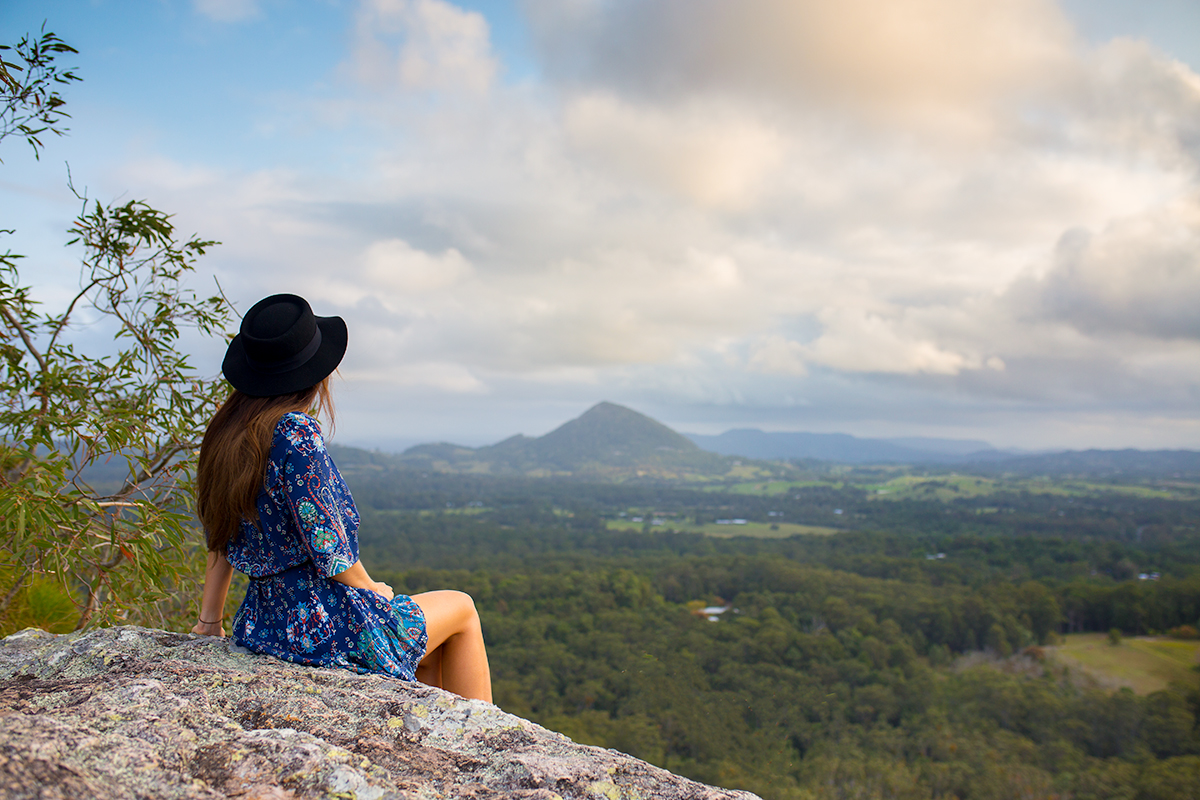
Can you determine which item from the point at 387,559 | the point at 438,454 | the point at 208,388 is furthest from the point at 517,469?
the point at 208,388

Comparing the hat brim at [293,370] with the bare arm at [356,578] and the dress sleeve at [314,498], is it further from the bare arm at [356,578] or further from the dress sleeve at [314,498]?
the bare arm at [356,578]

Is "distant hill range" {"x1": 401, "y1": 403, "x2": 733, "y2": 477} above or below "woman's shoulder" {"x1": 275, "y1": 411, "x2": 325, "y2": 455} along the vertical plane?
below

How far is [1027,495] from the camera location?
11419 centimetres

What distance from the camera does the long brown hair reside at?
7.27 ft

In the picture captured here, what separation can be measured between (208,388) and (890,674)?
3884 centimetres

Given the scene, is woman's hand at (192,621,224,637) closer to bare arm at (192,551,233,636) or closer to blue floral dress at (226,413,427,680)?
bare arm at (192,551,233,636)

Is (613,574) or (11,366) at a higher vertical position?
(11,366)

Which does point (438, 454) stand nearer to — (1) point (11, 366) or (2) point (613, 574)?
(2) point (613, 574)

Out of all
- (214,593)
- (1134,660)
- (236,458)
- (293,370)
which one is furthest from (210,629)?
(1134,660)

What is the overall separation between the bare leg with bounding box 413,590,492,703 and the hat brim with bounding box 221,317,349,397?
3.20 feet

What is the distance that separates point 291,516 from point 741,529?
87420mm

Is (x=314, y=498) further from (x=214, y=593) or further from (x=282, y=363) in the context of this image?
(x=214, y=593)

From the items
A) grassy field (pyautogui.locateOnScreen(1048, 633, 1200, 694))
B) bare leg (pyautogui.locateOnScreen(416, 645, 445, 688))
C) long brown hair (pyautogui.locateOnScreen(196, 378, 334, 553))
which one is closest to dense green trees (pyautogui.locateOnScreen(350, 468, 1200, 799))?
grassy field (pyautogui.locateOnScreen(1048, 633, 1200, 694))

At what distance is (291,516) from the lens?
90.3 inches
